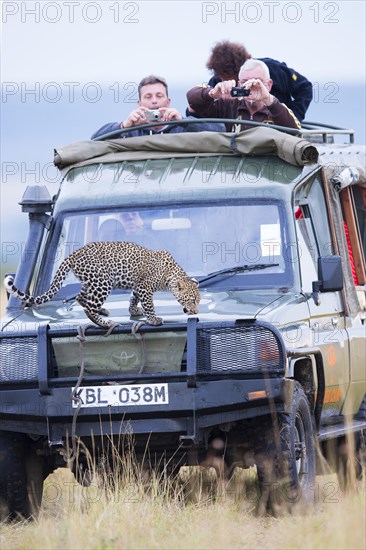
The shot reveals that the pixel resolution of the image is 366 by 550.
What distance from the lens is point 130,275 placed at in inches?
311

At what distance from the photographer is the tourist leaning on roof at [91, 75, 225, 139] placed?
10.1m

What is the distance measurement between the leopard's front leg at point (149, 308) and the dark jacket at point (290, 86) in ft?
15.3

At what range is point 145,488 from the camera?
7789 mm

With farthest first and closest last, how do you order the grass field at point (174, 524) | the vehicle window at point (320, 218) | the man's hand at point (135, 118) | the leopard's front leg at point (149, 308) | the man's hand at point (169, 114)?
1. the man's hand at point (169, 114)
2. the man's hand at point (135, 118)
3. the vehicle window at point (320, 218)
4. the leopard's front leg at point (149, 308)
5. the grass field at point (174, 524)

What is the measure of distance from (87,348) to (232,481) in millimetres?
1749

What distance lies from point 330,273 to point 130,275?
133 centimetres

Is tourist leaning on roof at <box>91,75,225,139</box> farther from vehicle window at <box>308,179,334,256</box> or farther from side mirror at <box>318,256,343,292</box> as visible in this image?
side mirror at <box>318,256,343,292</box>

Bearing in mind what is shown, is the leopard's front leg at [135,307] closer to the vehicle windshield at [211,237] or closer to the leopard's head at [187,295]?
the leopard's head at [187,295]

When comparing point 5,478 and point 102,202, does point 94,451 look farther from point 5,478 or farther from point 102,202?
point 102,202

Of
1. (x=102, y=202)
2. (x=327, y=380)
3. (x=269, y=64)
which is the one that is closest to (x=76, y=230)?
(x=102, y=202)

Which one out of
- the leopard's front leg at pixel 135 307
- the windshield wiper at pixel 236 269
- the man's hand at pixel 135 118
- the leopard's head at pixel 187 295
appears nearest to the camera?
the leopard's head at pixel 187 295

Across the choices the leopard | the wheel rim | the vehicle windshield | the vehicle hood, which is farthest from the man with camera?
the wheel rim

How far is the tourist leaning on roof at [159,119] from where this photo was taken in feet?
33.1

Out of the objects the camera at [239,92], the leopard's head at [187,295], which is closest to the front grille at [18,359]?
the leopard's head at [187,295]
